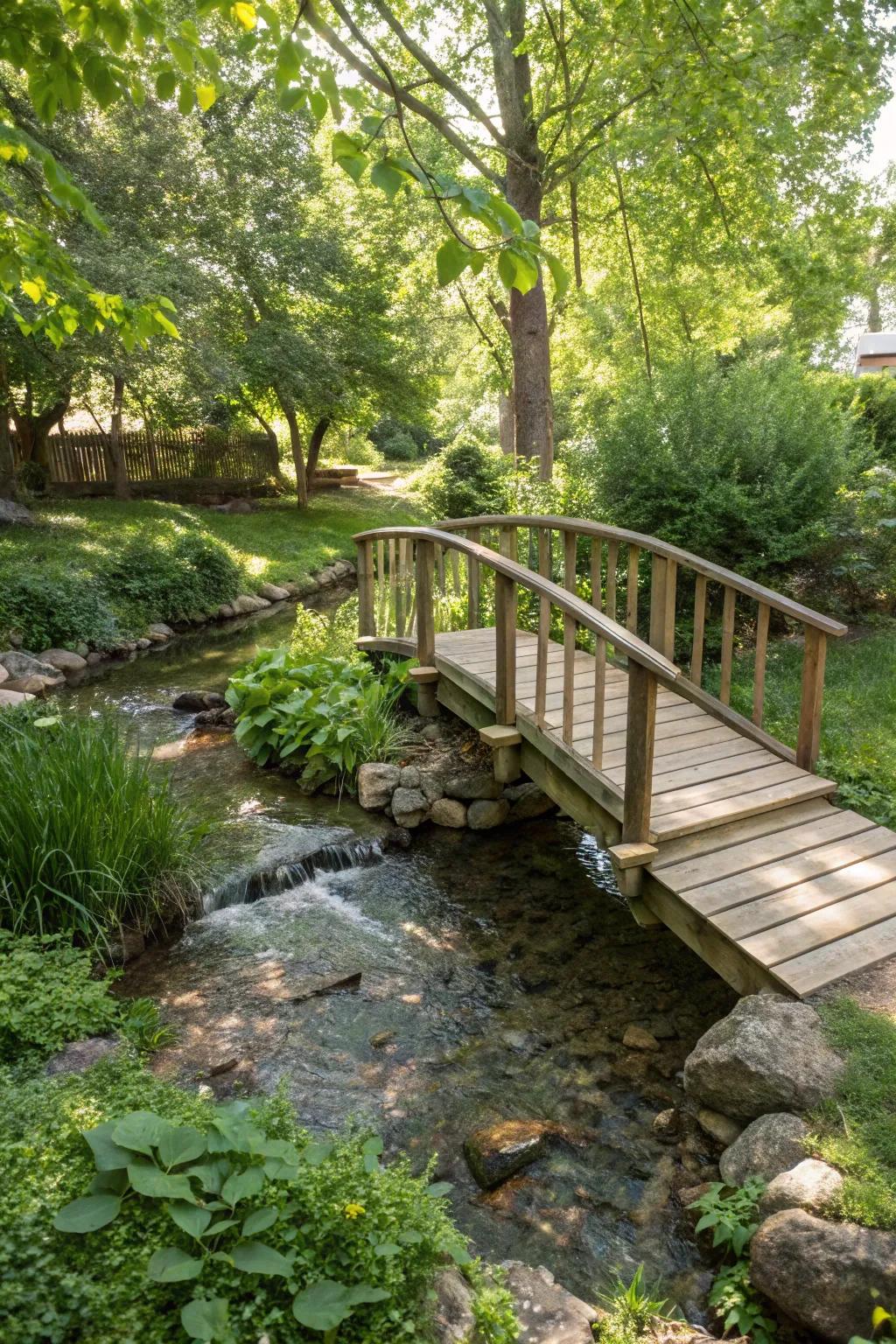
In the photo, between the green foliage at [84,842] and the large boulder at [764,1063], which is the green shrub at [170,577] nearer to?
the green foliage at [84,842]

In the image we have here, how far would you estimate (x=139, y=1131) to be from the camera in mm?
2018

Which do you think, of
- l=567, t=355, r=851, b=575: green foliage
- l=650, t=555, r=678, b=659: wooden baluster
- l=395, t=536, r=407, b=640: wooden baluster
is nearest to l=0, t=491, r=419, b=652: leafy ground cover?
l=395, t=536, r=407, b=640: wooden baluster

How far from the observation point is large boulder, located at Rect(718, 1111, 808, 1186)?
8.84ft

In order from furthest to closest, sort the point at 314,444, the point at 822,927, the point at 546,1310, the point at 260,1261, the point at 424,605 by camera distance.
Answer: the point at 314,444
the point at 424,605
the point at 822,927
the point at 546,1310
the point at 260,1261

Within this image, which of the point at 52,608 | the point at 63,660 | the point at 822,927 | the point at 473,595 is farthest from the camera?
the point at 52,608

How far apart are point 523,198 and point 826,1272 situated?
34.4ft

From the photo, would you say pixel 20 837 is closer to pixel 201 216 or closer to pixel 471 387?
pixel 201 216

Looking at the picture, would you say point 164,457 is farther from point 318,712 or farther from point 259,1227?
point 259,1227

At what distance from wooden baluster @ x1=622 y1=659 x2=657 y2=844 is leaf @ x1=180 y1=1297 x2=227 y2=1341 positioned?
273 cm

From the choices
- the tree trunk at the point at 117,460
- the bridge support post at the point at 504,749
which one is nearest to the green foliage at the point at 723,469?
the bridge support post at the point at 504,749

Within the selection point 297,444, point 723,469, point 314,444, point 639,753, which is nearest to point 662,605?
point 639,753

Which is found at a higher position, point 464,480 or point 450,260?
point 450,260

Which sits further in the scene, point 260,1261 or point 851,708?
point 851,708

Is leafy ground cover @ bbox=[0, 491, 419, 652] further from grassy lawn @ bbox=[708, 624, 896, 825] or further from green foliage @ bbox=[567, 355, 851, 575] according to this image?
grassy lawn @ bbox=[708, 624, 896, 825]
